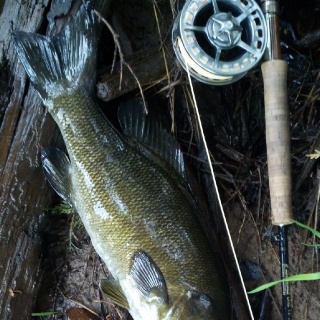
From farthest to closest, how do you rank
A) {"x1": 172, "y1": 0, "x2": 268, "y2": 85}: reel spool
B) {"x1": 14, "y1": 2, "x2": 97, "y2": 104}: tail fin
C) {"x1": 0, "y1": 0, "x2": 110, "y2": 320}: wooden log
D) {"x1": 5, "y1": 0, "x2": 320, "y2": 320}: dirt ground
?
{"x1": 5, "y1": 0, "x2": 320, "y2": 320}: dirt ground < {"x1": 0, "y1": 0, "x2": 110, "y2": 320}: wooden log < {"x1": 14, "y1": 2, "x2": 97, "y2": 104}: tail fin < {"x1": 172, "y1": 0, "x2": 268, "y2": 85}: reel spool

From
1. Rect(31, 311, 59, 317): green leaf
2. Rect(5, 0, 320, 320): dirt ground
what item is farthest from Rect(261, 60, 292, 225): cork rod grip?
Rect(31, 311, 59, 317): green leaf

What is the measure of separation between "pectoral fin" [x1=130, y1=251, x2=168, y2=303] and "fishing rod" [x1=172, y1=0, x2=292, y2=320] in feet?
1.64

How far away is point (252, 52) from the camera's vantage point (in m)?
2.08

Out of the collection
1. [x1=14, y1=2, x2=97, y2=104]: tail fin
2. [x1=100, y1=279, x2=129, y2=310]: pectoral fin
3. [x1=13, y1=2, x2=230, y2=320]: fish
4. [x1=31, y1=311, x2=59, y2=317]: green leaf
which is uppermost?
[x1=14, y1=2, x2=97, y2=104]: tail fin

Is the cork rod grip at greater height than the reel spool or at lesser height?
lesser

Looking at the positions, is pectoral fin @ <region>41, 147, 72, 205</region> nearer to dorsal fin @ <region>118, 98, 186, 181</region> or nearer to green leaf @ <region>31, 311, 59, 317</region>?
dorsal fin @ <region>118, 98, 186, 181</region>

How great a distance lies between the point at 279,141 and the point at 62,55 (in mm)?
968

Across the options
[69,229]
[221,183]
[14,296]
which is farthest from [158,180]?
[14,296]

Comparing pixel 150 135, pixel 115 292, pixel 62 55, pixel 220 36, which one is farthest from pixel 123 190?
pixel 220 36

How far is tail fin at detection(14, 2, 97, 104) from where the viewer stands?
2195mm

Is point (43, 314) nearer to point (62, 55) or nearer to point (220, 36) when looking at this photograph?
point (62, 55)

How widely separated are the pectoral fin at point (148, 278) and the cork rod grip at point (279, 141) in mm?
520

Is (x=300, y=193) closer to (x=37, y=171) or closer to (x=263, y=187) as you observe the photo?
(x=263, y=187)

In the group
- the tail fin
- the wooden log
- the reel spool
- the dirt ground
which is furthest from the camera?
the dirt ground
